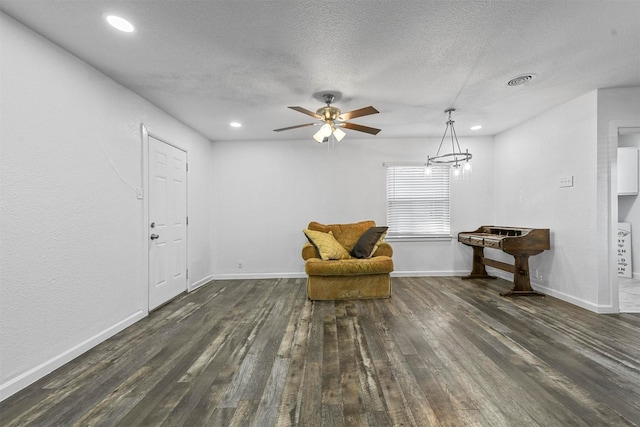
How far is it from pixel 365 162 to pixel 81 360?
14.6ft

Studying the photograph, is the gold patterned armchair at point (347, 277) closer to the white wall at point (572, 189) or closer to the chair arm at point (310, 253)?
the chair arm at point (310, 253)

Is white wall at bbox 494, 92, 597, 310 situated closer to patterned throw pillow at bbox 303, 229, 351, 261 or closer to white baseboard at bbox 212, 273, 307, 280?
patterned throw pillow at bbox 303, 229, 351, 261

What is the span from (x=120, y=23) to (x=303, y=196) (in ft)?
11.5

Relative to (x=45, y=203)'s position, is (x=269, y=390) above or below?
below

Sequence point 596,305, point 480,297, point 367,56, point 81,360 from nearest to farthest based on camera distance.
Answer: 1. point 81,360
2. point 367,56
3. point 596,305
4. point 480,297

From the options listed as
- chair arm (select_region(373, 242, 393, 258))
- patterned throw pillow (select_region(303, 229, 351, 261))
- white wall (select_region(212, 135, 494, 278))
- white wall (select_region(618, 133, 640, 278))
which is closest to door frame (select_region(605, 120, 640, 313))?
white wall (select_region(212, 135, 494, 278))

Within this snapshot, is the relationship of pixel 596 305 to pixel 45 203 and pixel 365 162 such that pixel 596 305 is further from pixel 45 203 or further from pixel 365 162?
pixel 45 203

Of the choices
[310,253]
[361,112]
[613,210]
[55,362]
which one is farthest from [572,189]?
[55,362]

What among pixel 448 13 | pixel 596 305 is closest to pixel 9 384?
pixel 448 13

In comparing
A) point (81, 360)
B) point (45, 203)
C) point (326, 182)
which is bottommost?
point (81, 360)

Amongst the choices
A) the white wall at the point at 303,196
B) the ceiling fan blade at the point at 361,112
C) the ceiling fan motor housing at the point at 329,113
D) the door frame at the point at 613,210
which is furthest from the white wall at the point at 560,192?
the ceiling fan motor housing at the point at 329,113

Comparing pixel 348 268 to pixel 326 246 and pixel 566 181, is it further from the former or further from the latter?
pixel 566 181

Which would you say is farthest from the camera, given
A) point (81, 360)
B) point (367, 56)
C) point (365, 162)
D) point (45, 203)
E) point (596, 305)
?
point (365, 162)

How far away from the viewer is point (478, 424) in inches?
59.7
